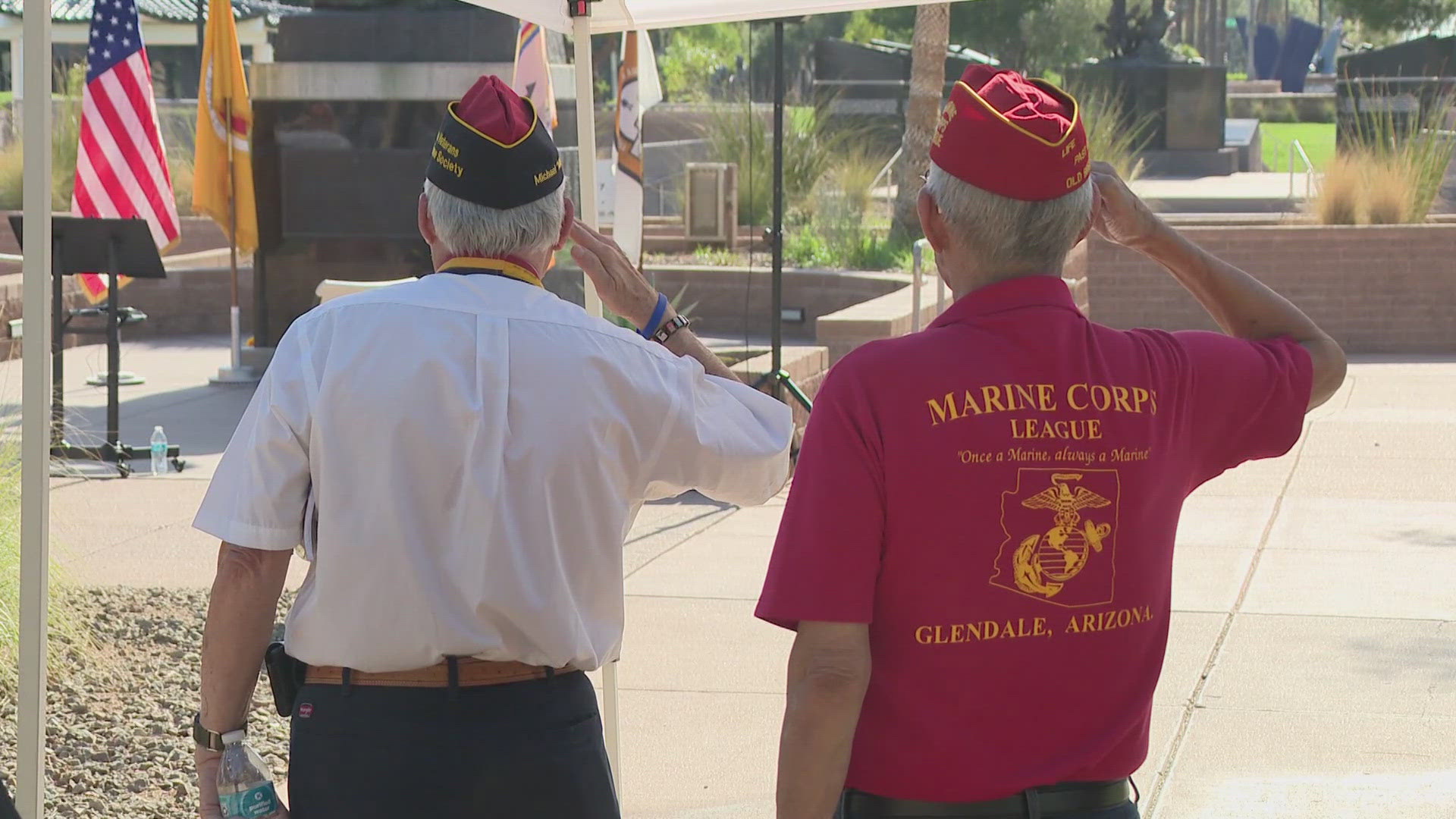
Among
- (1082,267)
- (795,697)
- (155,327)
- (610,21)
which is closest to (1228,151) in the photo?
(1082,267)

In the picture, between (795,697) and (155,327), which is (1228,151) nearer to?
(155,327)

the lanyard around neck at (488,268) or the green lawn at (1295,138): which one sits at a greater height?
the green lawn at (1295,138)

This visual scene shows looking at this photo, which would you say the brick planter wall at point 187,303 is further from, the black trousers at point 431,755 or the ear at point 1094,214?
the ear at point 1094,214

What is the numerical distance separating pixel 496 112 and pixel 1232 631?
4.57m

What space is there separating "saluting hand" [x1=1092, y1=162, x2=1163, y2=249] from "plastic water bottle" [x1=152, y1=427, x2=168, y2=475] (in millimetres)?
8028

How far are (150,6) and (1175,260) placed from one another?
40.9 meters

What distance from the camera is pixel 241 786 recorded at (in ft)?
8.71

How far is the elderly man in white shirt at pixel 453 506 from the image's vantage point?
2.54 m

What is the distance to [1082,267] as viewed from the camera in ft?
47.6

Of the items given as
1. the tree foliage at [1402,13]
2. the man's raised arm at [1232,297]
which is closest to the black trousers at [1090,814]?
the man's raised arm at [1232,297]

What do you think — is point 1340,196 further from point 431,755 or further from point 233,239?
point 431,755

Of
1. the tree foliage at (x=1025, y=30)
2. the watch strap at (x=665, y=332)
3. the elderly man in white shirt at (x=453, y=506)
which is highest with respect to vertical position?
the tree foliage at (x=1025, y=30)

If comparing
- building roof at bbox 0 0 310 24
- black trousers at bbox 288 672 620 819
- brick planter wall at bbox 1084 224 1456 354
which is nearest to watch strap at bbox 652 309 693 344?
black trousers at bbox 288 672 620 819

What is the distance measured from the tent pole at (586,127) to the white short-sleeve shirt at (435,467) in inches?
53.3
